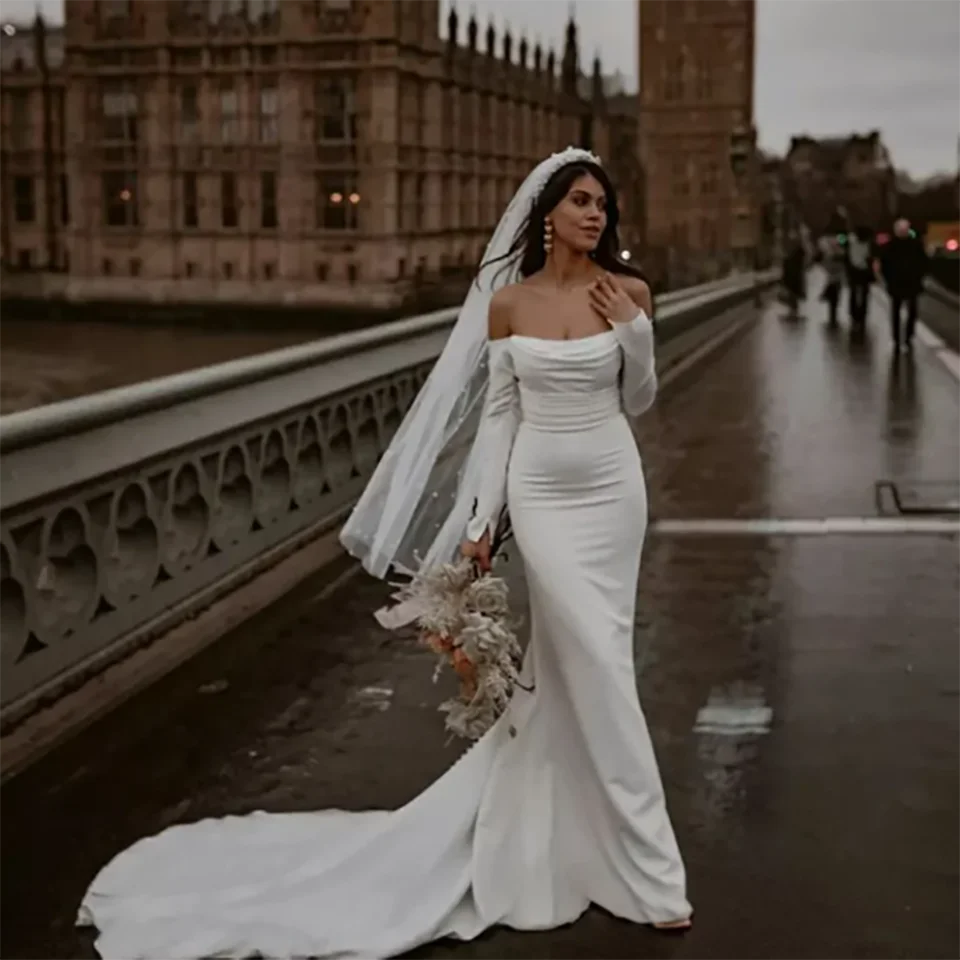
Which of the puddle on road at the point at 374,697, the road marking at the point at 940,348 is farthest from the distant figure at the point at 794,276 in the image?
the puddle on road at the point at 374,697

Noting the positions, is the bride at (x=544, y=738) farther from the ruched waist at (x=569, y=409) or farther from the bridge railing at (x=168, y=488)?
the bridge railing at (x=168, y=488)

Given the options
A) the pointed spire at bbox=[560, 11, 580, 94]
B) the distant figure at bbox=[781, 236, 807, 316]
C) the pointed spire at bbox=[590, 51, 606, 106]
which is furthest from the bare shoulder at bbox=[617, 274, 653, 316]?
the distant figure at bbox=[781, 236, 807, 316]

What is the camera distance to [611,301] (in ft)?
13.3

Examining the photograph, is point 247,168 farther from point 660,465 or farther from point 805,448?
point 805,448

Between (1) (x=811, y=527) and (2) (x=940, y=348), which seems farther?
(2) (x=940, y=348)

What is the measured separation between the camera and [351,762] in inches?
209

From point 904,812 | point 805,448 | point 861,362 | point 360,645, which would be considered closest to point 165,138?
point 360,645

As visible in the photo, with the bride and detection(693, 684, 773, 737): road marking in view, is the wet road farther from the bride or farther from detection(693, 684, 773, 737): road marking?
the bride

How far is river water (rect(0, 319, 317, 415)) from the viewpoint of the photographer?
589 centimetres

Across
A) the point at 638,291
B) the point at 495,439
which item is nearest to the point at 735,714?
the point at 495,439

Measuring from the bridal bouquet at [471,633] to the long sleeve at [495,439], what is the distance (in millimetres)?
88

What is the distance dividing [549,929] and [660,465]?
8046 mm

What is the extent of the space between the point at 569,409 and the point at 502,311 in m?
0.31

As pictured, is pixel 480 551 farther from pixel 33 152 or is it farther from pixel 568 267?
pixel 33 152
